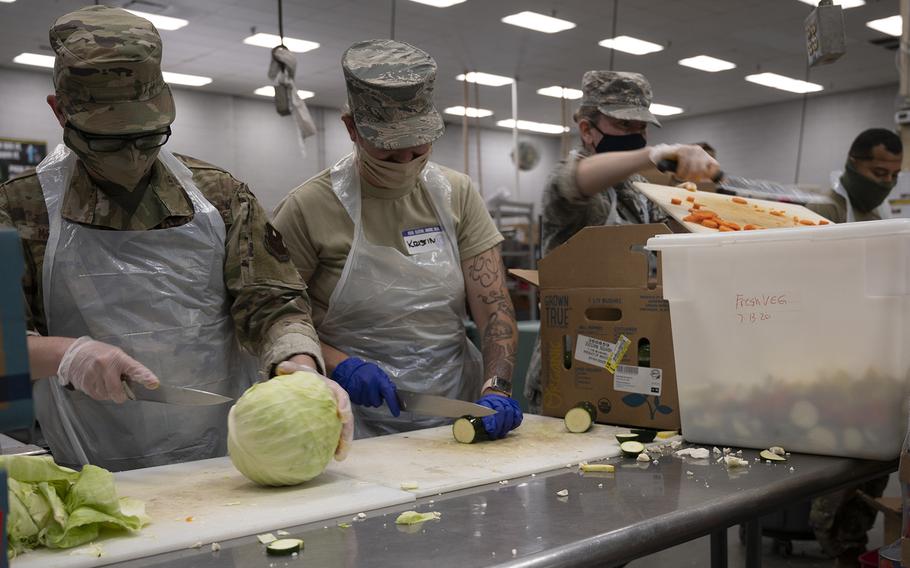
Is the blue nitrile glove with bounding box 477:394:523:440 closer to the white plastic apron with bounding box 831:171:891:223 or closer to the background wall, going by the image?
the white plastic apron with bounding box 831:171:891:223

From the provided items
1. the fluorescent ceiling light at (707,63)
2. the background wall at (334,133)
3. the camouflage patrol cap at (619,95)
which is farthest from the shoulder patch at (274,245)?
the fluorescent ceiling light at (707,63)

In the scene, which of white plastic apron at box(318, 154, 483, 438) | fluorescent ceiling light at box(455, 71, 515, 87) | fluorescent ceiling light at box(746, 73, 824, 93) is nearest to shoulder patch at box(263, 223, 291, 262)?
white plastic apron at box(318, 154, 483, 438)

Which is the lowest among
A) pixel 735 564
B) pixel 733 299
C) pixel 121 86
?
pixel 735 564

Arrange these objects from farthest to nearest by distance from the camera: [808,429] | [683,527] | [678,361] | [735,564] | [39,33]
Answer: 1. [39,33]
2. [735,564]
3. [678,361]
4. [808,429]
5. [683,527]

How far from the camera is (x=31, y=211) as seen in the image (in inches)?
68.2

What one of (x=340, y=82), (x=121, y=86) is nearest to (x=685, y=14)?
(x=340, y=82)

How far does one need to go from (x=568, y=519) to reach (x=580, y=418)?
2.15ft

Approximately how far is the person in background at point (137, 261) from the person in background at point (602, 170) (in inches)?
32.8

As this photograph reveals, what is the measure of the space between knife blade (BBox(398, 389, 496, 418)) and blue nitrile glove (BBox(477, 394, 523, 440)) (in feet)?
0.06

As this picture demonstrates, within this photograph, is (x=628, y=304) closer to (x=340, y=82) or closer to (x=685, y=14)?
(x=685, y=14)

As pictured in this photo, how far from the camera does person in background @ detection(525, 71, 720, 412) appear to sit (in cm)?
217

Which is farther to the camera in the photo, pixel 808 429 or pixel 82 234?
pixel 82 234

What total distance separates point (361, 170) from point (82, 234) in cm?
75

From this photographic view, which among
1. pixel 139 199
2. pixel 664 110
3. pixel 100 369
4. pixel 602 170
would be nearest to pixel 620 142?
pixel 602 170
